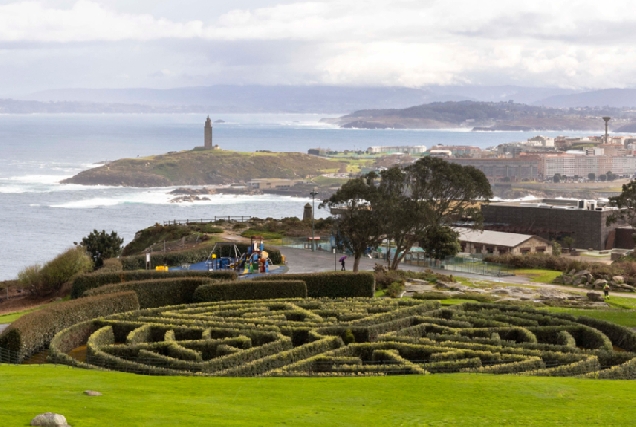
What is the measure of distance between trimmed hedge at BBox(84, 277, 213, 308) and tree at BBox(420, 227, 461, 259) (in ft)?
84.3

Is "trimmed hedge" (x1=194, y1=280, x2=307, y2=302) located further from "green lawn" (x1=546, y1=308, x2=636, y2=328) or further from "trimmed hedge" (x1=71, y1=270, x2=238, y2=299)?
"green lawn" (x1=546, y1=308, x2=636, y2=328)

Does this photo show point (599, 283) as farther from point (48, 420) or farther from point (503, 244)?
point (48, 420)

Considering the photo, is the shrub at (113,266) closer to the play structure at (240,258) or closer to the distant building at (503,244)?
the play structure at (240,258)

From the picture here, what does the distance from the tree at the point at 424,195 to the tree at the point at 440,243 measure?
1.21 ft

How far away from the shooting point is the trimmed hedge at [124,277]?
3912cm

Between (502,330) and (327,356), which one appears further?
(502,330)

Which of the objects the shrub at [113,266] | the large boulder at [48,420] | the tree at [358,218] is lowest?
the shrub at [113,266]

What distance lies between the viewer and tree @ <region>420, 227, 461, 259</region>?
60344mm

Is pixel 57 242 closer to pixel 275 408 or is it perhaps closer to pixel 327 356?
pixel 327 356

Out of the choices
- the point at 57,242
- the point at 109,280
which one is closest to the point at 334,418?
the point at 109,280

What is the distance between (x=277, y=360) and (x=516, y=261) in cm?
3759

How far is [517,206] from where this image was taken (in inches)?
3878

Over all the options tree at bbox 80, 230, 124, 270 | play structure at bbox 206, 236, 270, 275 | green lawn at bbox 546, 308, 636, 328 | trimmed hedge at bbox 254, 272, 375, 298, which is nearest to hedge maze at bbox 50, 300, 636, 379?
trimmed hedge at bbox 254, 272, 375, 298

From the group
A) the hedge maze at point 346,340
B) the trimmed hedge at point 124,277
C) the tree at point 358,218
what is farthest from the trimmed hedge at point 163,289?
the tree at point 358,218
